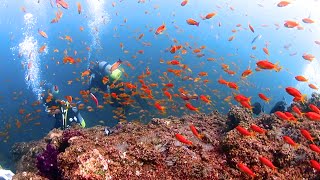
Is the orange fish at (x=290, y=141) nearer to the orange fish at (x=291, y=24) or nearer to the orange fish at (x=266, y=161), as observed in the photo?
the orange fish at (x=266, y=161)

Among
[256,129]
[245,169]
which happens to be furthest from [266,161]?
[256,129]

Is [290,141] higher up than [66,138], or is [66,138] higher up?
[66,138]

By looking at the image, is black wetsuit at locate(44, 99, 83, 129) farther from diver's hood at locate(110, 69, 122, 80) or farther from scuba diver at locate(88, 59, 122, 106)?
diver's hood at locate(110, 69, 122, 80)

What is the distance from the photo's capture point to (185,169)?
170 inches

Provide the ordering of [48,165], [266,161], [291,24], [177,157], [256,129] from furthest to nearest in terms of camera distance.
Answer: [291,24]
[256,129]
[48,165]
[177,157]
[266,161]

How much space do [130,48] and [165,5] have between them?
8763cm

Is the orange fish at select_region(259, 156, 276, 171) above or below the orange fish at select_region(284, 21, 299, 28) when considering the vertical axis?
below

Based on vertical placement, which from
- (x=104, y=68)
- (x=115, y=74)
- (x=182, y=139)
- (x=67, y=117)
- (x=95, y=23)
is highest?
(x=104, y=68)

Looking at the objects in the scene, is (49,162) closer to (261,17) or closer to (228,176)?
(228,176)

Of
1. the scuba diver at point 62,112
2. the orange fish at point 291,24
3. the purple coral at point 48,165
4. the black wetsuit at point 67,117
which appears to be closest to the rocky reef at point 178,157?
the purple coral at point 48,165

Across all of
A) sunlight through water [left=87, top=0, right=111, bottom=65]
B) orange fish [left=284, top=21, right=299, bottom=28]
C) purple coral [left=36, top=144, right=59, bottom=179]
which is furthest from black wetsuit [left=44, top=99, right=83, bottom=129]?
sunlight through water [left=87, top=0, right=111, bottom=65]

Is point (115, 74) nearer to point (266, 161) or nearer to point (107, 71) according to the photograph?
point (107, 71)

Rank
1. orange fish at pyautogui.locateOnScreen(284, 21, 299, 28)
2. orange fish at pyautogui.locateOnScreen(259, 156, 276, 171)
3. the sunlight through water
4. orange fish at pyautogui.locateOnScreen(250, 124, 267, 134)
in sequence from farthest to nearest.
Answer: the sunlight through water < orange fish at pyautogui.locateOnScreen(284, 21, 299, 28) < orange fish at pyautogui.locateOnScreen(250, 124, 267, 134) < orange fish at pyautogui.locateOnScreen(259, 156, 276, 171)

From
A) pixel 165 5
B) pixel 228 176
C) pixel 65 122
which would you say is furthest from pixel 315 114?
pixel 165 5
